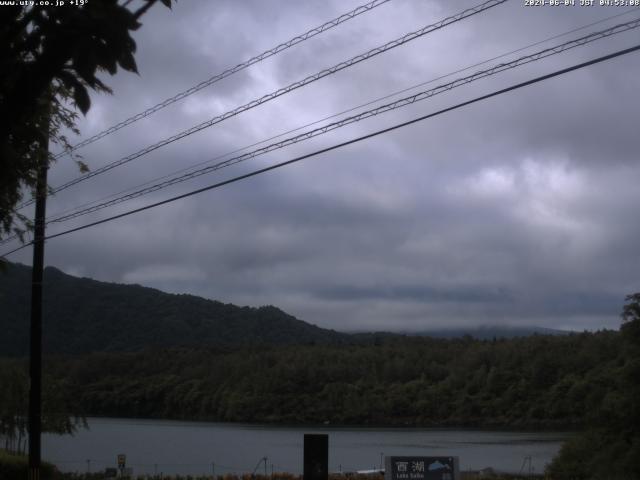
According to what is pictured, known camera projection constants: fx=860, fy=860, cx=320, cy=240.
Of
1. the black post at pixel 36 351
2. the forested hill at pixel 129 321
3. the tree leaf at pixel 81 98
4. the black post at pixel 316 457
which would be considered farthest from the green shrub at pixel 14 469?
the forested hill at pixel 129 321

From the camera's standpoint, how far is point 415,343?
106 meters

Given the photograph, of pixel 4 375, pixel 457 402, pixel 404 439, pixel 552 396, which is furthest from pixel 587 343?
pixel 4 375

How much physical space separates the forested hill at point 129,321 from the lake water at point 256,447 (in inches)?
405

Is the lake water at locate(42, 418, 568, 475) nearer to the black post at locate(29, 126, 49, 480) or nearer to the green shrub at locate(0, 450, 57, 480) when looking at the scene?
the green shrub at locate(0, 450, 57, 480)

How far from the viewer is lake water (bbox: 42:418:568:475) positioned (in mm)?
46000

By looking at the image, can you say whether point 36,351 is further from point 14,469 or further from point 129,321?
point 129,321

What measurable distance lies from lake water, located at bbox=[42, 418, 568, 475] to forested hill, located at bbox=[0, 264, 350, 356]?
10.3 metres

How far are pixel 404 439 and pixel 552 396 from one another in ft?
45.7

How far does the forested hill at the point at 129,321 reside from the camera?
78788mm

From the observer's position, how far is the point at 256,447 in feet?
189

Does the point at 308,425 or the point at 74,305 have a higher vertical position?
the point at 74,305

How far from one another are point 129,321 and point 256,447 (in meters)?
53.3

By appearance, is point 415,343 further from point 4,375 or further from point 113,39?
point 113,39

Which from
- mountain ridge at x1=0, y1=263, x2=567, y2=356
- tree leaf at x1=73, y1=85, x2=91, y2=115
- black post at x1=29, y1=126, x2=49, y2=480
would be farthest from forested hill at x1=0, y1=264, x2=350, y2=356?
tree leaf at x1=73, y1=85, x2=91, y2=115
